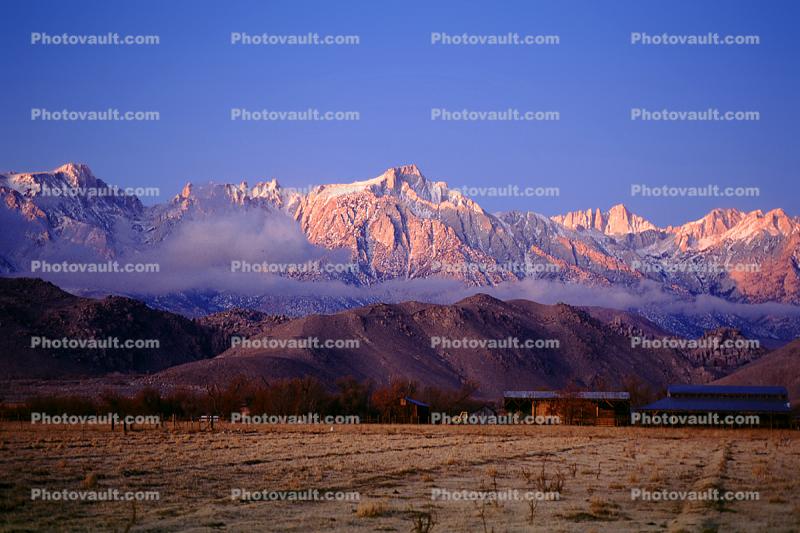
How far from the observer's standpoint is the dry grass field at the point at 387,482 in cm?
2323

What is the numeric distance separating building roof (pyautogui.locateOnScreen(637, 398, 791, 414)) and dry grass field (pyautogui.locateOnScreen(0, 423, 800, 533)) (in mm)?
49512

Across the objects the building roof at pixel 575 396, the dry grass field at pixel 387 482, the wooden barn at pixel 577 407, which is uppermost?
the building roof at pixel 575 396

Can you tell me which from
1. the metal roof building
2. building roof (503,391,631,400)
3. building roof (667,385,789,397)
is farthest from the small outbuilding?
building roof (667,385,789,397)

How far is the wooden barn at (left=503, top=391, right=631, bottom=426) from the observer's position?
104 meters

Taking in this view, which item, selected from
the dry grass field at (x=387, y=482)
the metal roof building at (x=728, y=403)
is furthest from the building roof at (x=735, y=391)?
the dry grass field at (x=387, y=482)

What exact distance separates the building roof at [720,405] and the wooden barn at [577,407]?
3.18 m

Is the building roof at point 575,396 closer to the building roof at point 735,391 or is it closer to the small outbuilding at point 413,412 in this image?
the building roof at point 735,391

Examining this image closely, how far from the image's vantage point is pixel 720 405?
349 feet

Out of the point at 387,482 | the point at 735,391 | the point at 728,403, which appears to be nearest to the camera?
the point at 387,482

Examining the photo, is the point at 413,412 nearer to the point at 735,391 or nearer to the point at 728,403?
the point at 728,403

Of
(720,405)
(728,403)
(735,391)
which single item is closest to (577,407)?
(720,405)

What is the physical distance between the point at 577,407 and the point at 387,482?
78.7 metres

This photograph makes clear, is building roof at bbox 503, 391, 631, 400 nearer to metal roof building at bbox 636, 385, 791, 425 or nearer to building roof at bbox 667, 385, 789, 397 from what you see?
metal roof building at bbox 636, 385, 791, 425

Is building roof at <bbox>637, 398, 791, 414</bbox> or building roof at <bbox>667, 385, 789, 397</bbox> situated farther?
building roof at <bbox>667, 385, 789, 397</bbox>
